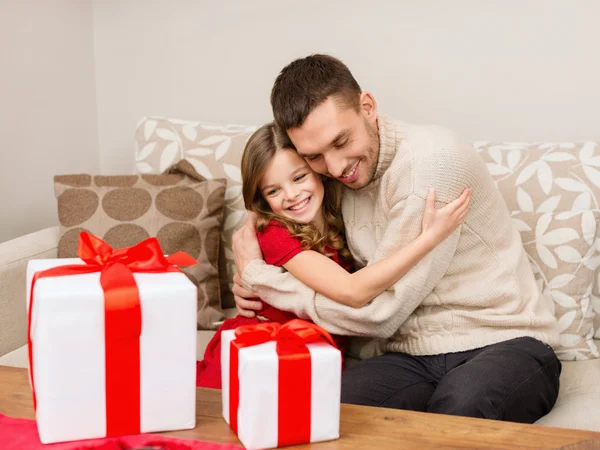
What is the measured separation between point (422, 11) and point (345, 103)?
2.87ft

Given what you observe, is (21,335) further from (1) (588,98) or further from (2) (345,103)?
(1) (588,98)

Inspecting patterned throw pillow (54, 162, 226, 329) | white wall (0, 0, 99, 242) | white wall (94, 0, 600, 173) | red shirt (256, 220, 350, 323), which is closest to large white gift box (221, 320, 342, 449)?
red shirt (256, 220, 350, 323)

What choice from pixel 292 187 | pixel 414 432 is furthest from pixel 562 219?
pixel 414 432

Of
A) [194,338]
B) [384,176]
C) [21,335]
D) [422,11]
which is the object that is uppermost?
[422,11]

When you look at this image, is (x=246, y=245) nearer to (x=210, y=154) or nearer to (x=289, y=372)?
(x=210, y=154)

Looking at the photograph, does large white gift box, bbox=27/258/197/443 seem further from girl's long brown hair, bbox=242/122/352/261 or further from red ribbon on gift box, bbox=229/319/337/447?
girl's long brown hair, bbox=242/122/352/261

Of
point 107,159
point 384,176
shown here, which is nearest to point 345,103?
point 384,176

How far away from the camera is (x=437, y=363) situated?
156cm

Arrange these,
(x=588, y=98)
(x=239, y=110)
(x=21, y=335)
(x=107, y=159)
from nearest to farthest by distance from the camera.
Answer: (x=21, y=335) < (x=588, y=98) < (x=239, y=110) < (x=107, y=159)

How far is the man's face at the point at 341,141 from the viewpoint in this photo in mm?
1480

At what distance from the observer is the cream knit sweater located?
146 centimetres

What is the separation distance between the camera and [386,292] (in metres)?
1.48

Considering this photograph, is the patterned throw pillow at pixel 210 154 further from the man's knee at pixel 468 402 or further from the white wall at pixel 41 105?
the man's knee at pixel 468 402

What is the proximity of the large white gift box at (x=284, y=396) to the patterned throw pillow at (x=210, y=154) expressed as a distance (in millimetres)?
1033
